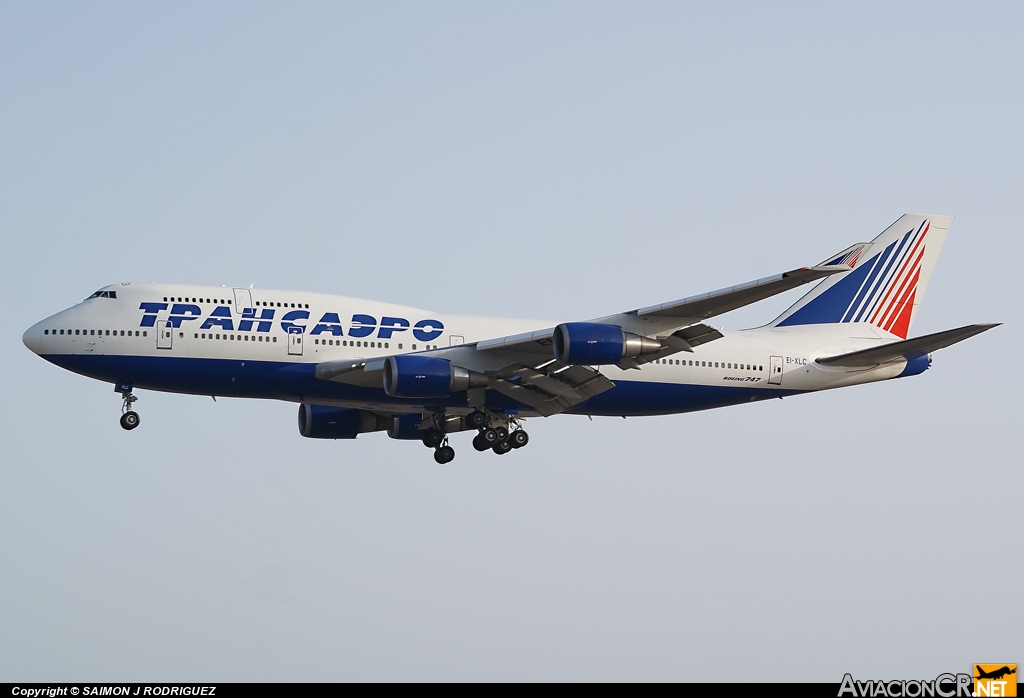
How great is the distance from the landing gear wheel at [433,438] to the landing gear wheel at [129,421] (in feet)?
34.8

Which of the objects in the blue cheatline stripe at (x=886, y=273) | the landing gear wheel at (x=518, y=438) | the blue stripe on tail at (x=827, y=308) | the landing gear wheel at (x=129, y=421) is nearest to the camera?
the landing gear wheel at (x=129, y=421)

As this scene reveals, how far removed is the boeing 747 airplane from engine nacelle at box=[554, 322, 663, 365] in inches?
1.7

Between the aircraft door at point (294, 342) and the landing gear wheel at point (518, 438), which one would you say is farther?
the landing gear wheel at point (518, 438)

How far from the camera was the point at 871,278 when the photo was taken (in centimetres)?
5350

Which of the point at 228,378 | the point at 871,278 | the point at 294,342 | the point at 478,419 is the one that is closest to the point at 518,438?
the point at 478,419

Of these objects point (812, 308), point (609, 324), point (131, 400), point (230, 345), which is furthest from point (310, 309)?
point (812, 308)

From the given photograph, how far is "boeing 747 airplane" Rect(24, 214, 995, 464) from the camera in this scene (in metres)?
42.6

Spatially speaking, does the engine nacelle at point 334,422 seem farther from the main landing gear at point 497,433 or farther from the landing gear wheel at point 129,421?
the landing gear wheel at point 129,421

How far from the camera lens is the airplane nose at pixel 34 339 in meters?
43.7

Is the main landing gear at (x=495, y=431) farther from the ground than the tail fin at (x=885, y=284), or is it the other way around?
the tail fin at (x=885, y=284)

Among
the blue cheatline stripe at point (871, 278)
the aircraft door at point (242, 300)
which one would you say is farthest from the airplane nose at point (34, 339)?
the blue cheatline stripe at point (871, 278)

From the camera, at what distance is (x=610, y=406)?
159 ft

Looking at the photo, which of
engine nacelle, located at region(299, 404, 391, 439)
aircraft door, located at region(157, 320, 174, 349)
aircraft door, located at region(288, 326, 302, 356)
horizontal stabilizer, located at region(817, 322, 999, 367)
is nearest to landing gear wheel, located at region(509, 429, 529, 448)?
engine nacelle, located at region(299, 404, 391, 439)

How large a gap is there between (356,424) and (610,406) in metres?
10.1
